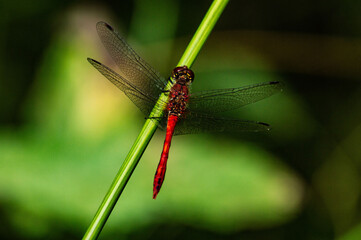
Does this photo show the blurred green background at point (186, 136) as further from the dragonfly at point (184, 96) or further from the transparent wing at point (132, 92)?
the transparent wing at point (132, 92)

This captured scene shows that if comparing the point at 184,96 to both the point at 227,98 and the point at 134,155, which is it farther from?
the point at 134,155

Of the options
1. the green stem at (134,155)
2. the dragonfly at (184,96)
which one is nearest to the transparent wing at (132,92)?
the dragonfly at (184,96)

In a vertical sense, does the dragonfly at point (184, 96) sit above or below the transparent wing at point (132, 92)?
above

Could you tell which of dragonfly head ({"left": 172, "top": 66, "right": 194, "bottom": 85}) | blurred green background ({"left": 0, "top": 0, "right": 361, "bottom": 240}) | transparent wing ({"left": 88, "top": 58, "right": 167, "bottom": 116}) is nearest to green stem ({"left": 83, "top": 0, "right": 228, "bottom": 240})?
transparent wing ({"left": 88, "top": 58, "right": 167, "bottom": 116})

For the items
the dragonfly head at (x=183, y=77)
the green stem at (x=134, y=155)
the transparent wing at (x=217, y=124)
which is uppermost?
the dragonfly head at (x=183, y=77)

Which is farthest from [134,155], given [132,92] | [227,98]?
[227,98]

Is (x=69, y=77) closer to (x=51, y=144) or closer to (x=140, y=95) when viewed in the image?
(x=51, y=144)

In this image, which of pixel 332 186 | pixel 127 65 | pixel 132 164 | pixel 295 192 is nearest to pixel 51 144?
pixel 127 65
